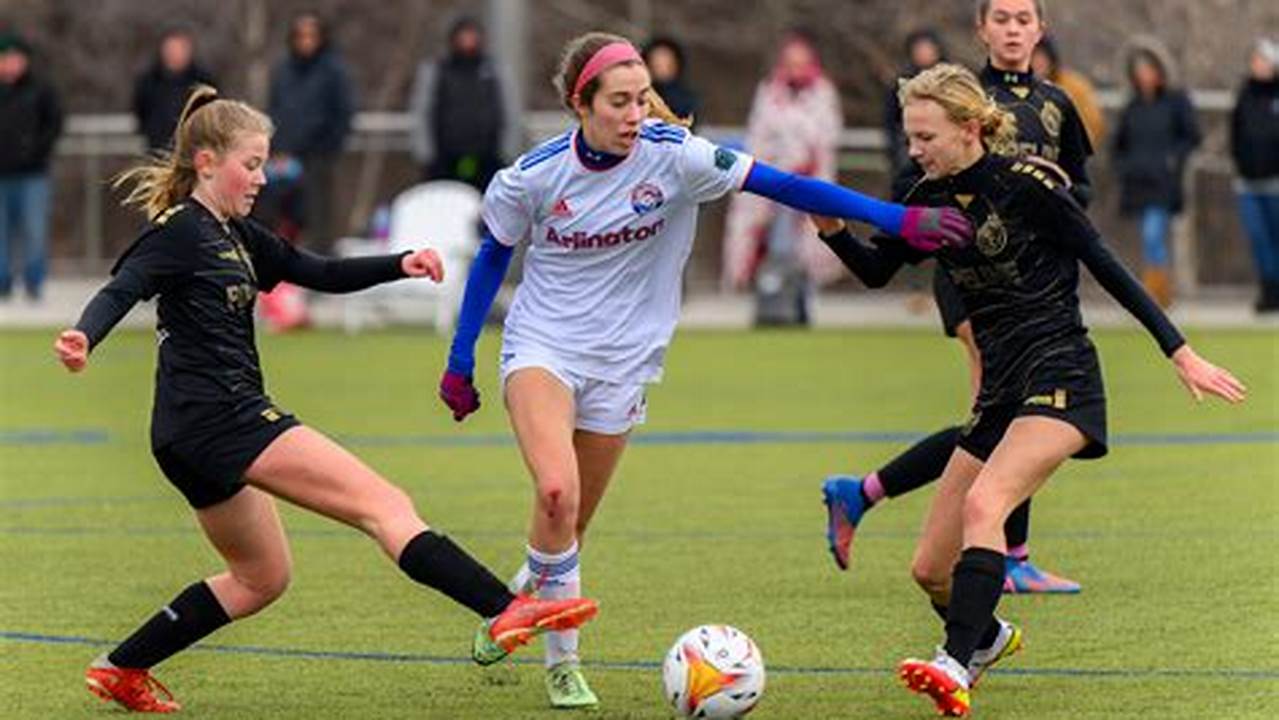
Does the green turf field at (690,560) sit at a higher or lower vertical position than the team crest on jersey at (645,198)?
lower

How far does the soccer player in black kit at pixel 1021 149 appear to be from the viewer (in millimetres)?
10695

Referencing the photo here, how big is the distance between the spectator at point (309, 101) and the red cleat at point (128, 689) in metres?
15.7

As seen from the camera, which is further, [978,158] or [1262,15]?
[1262,15]

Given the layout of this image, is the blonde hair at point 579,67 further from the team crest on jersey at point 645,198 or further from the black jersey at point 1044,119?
the black jersey at point 1044,119

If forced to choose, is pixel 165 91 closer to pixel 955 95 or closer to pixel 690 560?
pixel 690 560

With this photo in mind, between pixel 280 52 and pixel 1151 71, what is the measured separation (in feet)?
43.0

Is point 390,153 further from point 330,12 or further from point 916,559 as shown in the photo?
point 916,559

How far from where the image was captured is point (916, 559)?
934cm

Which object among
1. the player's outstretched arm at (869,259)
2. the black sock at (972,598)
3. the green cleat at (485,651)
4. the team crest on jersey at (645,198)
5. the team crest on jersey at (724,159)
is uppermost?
the team crest on jersey at (724,159)

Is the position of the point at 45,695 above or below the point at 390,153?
above

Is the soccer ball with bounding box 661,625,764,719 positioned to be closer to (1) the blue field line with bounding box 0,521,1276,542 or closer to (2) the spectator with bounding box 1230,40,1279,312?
(1) the blue field line with bounding box 0,521,1276,542

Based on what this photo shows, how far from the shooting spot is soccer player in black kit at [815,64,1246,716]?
8.78 m

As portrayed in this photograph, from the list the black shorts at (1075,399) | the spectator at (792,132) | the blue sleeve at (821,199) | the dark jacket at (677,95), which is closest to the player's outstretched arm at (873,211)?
the blue sleeve at (821,199)

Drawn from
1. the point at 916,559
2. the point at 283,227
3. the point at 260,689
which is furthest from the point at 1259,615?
the point at 283,227
